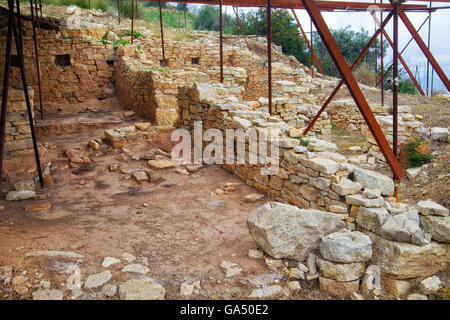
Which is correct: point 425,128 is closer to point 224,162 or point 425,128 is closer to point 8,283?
point 224,162

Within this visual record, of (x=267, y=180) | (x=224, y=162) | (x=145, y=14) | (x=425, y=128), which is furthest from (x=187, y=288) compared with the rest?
(x=145, y=14)

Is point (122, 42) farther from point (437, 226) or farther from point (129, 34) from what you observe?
point (437, 226)

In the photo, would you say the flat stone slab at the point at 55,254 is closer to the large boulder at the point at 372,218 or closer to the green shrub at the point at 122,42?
the large boulder at the point at 372,218

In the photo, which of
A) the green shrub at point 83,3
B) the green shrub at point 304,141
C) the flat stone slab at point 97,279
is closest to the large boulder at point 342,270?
the flat stone slab at point 97,279

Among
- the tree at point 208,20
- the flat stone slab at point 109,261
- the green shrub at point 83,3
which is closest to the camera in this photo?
the flat stone slab at point 109,261

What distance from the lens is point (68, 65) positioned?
12148 mm

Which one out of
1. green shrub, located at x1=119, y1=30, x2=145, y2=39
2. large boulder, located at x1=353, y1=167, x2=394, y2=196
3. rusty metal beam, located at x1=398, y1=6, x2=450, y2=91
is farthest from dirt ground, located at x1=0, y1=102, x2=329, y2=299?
green shrub, located at x1=119, y1=30, x2=145, y2=39

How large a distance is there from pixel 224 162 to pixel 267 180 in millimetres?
1398

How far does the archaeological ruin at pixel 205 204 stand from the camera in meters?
3.49

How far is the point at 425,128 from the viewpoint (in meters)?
9.72

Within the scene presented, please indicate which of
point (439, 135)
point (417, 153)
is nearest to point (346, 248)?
point (417, 153)

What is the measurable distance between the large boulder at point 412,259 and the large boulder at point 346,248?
19cm

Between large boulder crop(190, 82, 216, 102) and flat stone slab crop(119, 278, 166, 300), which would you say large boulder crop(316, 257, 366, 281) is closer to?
flat stone slab crop(119, 278, 166, 300)

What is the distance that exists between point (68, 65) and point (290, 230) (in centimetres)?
1114
